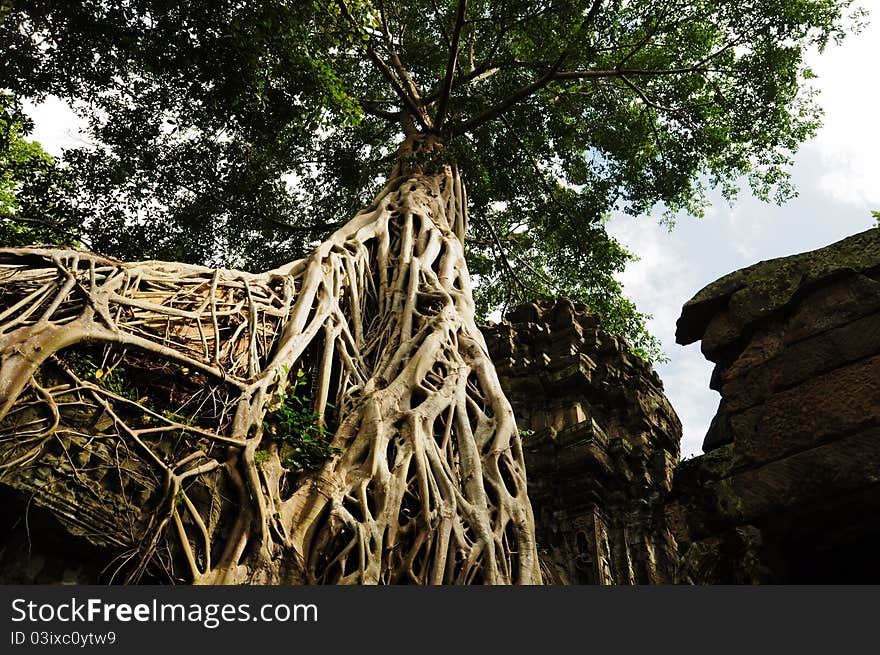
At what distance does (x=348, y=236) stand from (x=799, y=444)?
3132 millimetres

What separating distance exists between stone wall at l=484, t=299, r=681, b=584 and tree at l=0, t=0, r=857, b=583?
1291 mm

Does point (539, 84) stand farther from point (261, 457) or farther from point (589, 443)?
point (261, 457)

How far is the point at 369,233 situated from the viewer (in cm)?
441

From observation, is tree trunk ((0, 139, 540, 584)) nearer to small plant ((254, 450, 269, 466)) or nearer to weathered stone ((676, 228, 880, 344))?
small plant ((254, 450, 269, 466))

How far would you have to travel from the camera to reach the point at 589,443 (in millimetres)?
5184

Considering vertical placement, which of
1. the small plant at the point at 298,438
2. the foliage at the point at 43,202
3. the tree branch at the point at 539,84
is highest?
the tree branch at the point at 539,84

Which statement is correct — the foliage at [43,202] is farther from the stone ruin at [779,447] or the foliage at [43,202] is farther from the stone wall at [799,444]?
the stone wall at [799,444]

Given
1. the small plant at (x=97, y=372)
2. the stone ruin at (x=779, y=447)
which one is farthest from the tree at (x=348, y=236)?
the stone ruin at (x=779, y=447)

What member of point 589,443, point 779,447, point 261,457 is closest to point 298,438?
point 261,457

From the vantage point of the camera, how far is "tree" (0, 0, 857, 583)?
242 cm

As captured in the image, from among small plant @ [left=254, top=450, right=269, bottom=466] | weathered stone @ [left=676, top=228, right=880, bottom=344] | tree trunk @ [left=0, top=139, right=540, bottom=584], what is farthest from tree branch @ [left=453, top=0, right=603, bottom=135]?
small plant @ [left=254, top=450, right=269, bottom=466]

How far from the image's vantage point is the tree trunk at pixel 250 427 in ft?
7.05

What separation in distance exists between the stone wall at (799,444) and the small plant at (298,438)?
1.39 metres

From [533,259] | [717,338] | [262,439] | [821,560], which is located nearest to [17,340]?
[262,439]
